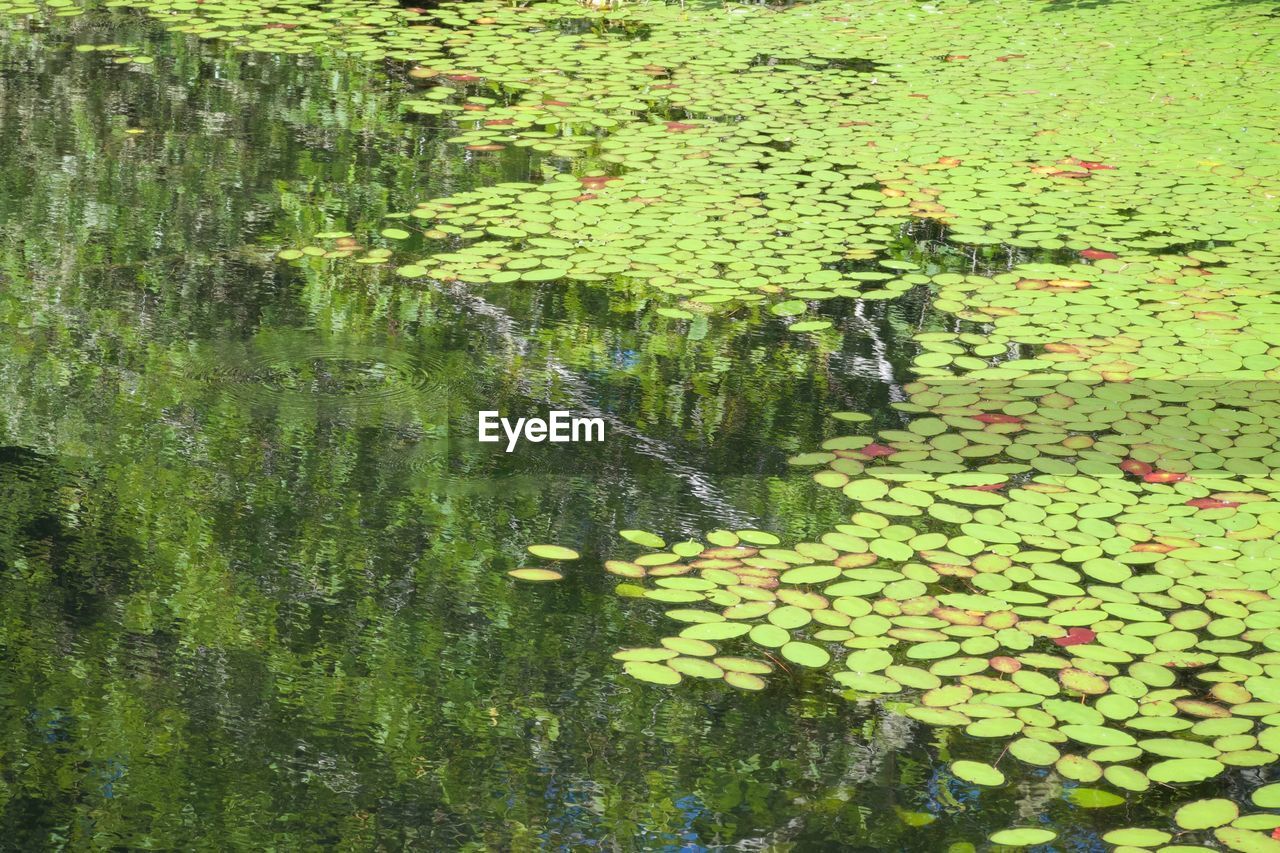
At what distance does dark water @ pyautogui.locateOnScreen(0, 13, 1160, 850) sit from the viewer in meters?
1.97

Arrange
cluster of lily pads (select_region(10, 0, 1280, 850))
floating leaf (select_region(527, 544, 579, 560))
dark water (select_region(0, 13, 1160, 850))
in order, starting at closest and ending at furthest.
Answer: dark water (select_region(0, 13, 1160, 850)) → cluster of lily pads (select_region(10, 0, 1280, 850)) → floating leaf (select_region(527, 544, 579, 560))

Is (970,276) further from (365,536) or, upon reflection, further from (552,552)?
(365,536)

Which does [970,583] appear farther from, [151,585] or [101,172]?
[101,172]

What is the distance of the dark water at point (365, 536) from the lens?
197 cm

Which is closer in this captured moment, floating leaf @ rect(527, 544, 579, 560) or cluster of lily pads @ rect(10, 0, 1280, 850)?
cluster of lily pads @ rect(10, 0, 1280, 850)

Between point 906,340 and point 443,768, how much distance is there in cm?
192

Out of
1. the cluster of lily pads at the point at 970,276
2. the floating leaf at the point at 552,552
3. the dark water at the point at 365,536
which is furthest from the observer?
the floating leaf at the point at 552,552

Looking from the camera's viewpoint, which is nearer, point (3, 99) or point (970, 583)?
point (970, 583)

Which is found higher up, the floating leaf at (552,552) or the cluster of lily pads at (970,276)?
the cluster of lily pads at (970,276)

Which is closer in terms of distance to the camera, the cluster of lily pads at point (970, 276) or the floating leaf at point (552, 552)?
the cluster of lily pads at point (970, 276)

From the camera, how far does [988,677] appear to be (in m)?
2.29

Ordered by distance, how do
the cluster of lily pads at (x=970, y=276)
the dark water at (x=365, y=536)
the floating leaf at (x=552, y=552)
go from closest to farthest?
the dark water at (x=365, y=536)
the cluster of lily pads at (x=970, y=276)
the floating leaf at (x=552, y=552)

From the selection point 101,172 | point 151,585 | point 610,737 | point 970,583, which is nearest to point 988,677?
point 970,583

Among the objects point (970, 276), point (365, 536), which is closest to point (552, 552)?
point (365, 536)
